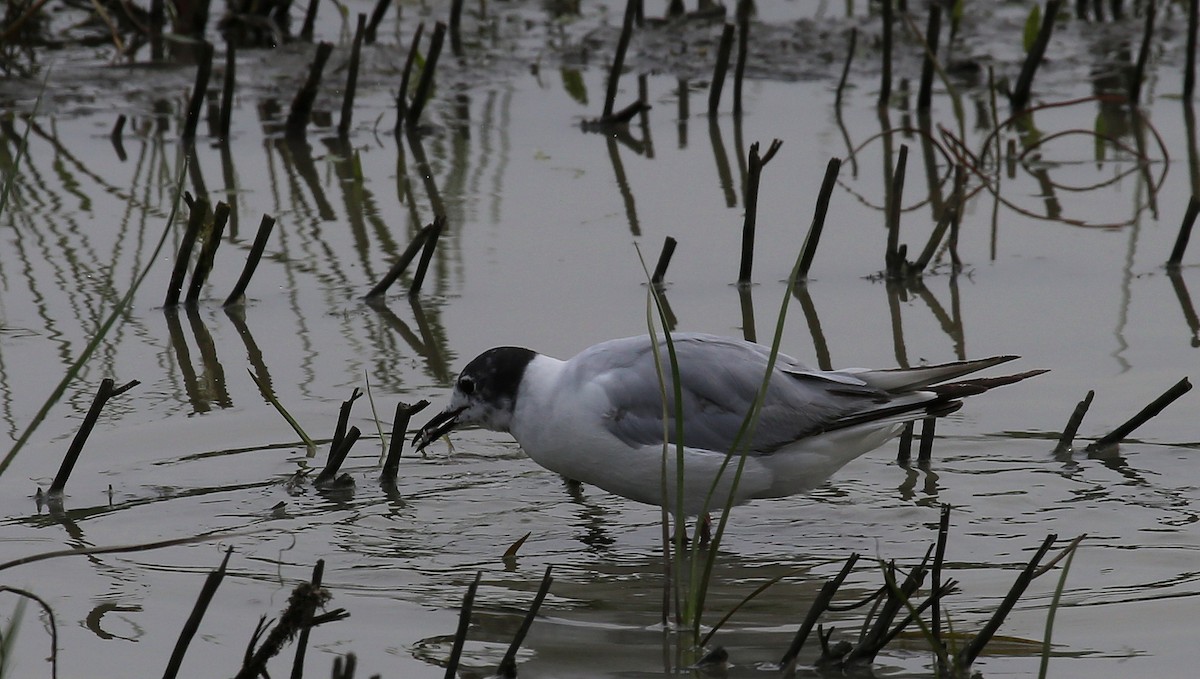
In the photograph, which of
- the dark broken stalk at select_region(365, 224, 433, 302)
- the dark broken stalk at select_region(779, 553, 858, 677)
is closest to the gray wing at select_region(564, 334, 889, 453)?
the dark broken stalk at select_region(779, 553, 858, 677)

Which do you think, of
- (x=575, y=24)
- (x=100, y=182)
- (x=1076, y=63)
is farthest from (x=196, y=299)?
(x=1076, y=63)

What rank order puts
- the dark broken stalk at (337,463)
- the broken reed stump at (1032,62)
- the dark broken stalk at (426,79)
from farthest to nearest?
the broken reed stump at (1032,62) < the dark broken stalk at (426,79) < the dark broken stalk at (337,463)

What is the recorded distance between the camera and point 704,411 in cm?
559

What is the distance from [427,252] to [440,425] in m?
1.76

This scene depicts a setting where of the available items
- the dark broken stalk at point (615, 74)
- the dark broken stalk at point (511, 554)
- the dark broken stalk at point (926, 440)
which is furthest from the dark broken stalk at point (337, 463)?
the dark broken stalk at point (615, 74)

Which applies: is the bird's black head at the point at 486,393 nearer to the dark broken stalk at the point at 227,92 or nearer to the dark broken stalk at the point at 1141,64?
the dark broken stalk at the point at 227,92

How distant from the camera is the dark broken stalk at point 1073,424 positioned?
19.6 ft

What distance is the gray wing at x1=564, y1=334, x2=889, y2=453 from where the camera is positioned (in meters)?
5.50

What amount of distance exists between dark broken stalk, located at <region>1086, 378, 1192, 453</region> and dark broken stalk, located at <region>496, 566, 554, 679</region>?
2.69 metres

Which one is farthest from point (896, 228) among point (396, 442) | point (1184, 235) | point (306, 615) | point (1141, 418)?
point (306, 615)

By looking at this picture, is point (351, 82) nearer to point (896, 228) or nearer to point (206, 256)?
point (206, 256)

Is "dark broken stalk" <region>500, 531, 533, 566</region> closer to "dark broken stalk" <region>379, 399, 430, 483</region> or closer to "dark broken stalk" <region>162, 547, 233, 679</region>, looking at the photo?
"dark broken stalk" <region>379, 399, 430, 483</region>

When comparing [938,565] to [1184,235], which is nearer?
[938,565]

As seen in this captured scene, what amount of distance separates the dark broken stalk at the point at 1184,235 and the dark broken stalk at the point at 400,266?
355cm
